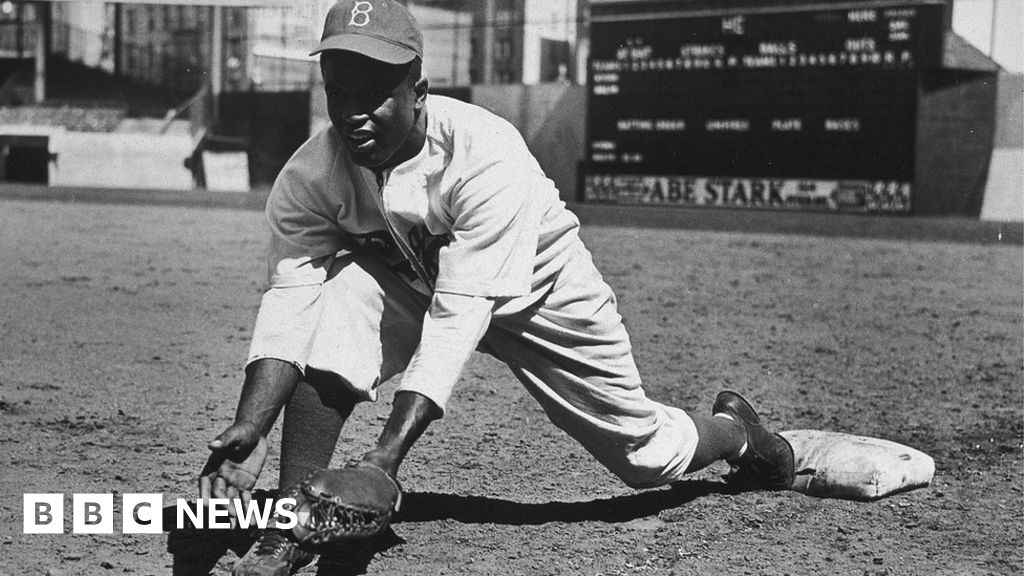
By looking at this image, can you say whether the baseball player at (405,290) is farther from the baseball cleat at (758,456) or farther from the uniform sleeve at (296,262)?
the baseball cleat at (758,456)

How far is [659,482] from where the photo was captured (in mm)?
2963

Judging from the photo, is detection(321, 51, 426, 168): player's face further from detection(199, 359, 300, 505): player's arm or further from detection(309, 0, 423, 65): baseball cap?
detection(199, 359, 300, 505): player's arm

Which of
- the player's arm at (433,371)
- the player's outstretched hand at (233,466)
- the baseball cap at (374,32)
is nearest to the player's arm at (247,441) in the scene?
the player's outstretched hand at (233,466)

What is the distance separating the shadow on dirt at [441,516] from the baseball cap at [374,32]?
1.14 m

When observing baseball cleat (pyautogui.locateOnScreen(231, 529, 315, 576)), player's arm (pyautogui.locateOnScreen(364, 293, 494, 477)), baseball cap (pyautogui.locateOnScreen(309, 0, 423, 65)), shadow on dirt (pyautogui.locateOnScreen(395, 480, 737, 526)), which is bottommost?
shadow on dirt (pyautogui.locateOnScreen(395, 480, 737, 526))

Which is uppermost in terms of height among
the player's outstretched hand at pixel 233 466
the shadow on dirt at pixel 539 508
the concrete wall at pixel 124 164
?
the player's outstretched hand at pixel 233 466

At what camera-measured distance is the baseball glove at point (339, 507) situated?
189cm

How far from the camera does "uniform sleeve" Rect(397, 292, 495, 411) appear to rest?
7.07 feet

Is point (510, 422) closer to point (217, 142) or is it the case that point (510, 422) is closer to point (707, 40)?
point (707, 40)

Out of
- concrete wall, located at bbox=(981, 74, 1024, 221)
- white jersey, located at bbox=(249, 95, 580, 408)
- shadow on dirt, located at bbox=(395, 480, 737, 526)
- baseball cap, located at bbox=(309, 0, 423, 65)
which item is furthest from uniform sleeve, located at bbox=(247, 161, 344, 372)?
concrete wall, located at bbox=(981, 74, 1024, 221)

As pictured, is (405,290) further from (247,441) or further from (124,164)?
(124,164)

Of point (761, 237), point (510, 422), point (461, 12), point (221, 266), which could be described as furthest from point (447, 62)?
point (510, 422)

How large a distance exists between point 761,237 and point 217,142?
60.7 feet

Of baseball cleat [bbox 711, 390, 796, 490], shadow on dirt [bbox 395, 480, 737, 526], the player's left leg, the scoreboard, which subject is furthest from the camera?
the scoreboard
